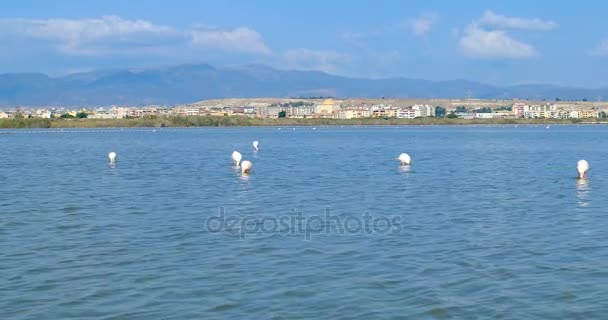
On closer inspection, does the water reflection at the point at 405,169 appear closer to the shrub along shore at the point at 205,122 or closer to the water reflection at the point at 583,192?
the water reflection at the point at 583,192

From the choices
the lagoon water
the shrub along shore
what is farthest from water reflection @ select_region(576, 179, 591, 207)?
the shrub along shore

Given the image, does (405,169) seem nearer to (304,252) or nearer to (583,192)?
(583,192)

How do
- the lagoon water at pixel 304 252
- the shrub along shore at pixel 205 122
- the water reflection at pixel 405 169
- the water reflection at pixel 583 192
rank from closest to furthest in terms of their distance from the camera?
the lagoon water at pixel 304 252 → the water reflection at pixel 583 192 → the water reflection at pixel 405 169 → the shrub along shore at pixel 205 122

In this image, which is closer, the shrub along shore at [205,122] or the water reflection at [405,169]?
the water reflection at [405,169]

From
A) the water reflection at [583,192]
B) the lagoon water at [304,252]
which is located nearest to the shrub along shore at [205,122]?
the lagoon water at [304,252]

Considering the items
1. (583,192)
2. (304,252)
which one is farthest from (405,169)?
(304,252)

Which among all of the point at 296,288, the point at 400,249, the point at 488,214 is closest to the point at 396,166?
the point at 488,214

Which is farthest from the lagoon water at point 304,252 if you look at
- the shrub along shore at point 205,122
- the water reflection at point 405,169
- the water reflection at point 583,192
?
the shrub along shore at point 205,122

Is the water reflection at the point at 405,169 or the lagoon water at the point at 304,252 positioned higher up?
the lagoon water at the point at 304,252

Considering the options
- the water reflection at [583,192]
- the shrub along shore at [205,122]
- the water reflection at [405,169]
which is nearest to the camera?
the water reflection at [583,192]

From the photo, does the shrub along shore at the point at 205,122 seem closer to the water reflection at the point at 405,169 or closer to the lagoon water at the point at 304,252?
the water reflection at the point at 405,169

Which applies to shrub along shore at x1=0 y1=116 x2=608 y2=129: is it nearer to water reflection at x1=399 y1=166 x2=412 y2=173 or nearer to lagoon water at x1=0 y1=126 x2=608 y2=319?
water reflection at x1=399 y1=166 x2=412 y2=173

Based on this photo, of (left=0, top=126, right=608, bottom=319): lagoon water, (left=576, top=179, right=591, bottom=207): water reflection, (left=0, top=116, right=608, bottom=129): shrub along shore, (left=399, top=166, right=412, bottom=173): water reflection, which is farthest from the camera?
(left=0, top=116, right=608, bottom=129): shrub along shore

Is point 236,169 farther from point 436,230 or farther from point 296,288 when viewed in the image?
point 296,288
